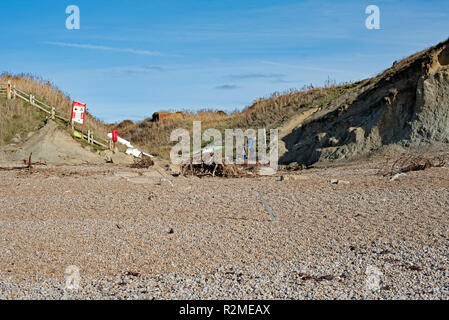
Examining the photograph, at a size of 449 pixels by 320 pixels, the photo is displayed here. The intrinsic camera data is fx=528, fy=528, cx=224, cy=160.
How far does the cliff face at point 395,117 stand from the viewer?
55.6 feet

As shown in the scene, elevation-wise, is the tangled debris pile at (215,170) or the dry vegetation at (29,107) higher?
the dry vegetation at (29,107)

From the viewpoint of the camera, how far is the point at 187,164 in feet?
45.6

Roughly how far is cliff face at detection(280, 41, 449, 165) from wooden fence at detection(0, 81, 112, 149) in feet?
33.0

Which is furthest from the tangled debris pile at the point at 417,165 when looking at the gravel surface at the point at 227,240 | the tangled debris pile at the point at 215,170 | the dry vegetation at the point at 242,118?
the dry vegetation at the point at 242,118

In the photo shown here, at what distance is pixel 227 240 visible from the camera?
268 inches

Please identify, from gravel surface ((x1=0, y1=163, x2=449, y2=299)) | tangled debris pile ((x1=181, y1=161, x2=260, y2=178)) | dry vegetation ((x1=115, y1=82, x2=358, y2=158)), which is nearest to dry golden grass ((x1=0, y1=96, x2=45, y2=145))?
dry vegetation ((x1=115, y1=82, x2=358, y2=158))

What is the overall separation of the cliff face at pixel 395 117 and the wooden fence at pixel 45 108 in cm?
1006

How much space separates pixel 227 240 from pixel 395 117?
1305 cm

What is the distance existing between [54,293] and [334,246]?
10.9 feet

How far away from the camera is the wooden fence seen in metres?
25.6

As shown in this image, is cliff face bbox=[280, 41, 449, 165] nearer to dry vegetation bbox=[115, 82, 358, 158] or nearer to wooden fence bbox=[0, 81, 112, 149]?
dry vegetation bbox=[115, 82, 358, 158]

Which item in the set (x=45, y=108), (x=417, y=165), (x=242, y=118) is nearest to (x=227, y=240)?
(x=417, y=165)

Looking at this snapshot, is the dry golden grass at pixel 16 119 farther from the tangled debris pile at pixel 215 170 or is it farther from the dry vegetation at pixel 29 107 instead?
the tangled debris pile at pixel 215 170
